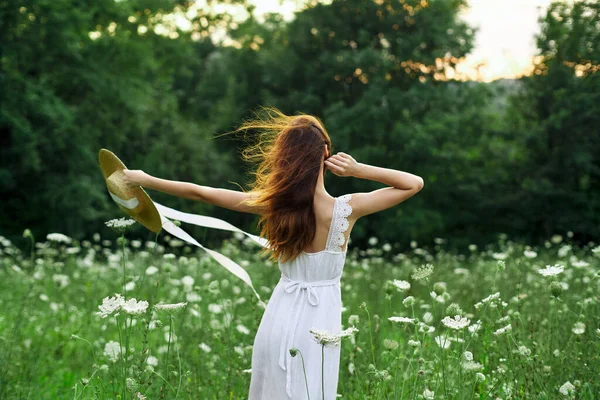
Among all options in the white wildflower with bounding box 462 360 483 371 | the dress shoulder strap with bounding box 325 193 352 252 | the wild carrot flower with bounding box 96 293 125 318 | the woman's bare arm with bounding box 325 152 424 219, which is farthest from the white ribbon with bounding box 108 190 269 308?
the white wildflower with bounding box 462 360 483 371

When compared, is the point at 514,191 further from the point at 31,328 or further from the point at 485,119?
the point at 31,328

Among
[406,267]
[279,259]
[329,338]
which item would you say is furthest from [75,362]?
[406,267]

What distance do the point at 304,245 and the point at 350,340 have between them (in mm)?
1559

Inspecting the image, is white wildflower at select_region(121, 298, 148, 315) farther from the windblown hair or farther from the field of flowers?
the windblown hair

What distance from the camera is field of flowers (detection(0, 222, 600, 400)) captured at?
3209 mm

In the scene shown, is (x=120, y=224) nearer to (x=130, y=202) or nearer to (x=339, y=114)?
(x=130, y=202)

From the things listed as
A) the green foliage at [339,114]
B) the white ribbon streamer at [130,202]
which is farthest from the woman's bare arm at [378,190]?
the green foliage at [339,114]

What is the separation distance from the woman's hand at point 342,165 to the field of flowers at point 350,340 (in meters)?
0.55

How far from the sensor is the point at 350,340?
A: 181 inches

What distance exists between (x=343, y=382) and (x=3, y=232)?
1927 cm

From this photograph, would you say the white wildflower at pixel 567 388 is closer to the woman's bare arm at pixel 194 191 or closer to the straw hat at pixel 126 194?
the woman's bare arm at pixel 194 191

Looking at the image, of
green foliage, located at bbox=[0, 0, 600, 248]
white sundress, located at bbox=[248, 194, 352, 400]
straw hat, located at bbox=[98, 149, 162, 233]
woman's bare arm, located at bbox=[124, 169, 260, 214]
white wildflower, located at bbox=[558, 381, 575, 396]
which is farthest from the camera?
green foliage, located at bbox=[0, 0, 600, 248]

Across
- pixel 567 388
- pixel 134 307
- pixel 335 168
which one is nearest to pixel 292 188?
pixel 335 168

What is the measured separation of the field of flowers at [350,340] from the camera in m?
3.21
